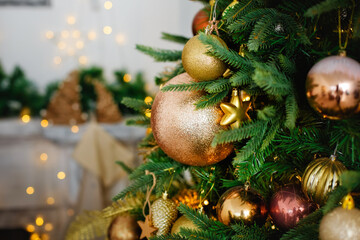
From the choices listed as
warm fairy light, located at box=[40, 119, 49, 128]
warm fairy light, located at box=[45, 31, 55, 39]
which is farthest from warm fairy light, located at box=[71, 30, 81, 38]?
warm fairy light, located at box=[40, 119, 49, 128]

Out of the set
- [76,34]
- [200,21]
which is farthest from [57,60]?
[200,21]

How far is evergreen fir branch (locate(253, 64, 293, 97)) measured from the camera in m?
0.35

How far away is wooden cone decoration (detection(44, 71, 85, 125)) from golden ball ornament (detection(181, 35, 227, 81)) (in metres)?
1.42

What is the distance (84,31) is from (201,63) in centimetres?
236

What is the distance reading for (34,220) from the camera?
77.0 inches

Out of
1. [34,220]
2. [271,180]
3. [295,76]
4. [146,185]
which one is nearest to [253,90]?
[295,76]

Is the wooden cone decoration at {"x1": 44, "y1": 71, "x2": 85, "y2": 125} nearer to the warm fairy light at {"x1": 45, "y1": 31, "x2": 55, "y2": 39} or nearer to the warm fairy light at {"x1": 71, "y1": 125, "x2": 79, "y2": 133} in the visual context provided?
the warm fairy light at {"x1": 71, "y1": 125, "x2": 79, "y2": 133}

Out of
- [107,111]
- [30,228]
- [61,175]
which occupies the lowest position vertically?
[30,228]

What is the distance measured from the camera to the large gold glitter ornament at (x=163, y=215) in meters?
0.59

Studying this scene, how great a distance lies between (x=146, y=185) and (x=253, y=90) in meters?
0.31

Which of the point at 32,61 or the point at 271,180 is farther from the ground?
the point at 271,180

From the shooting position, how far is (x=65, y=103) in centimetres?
176

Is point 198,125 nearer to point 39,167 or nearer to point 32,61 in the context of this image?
point 39,167

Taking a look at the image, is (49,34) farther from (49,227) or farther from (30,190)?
(49,227)
